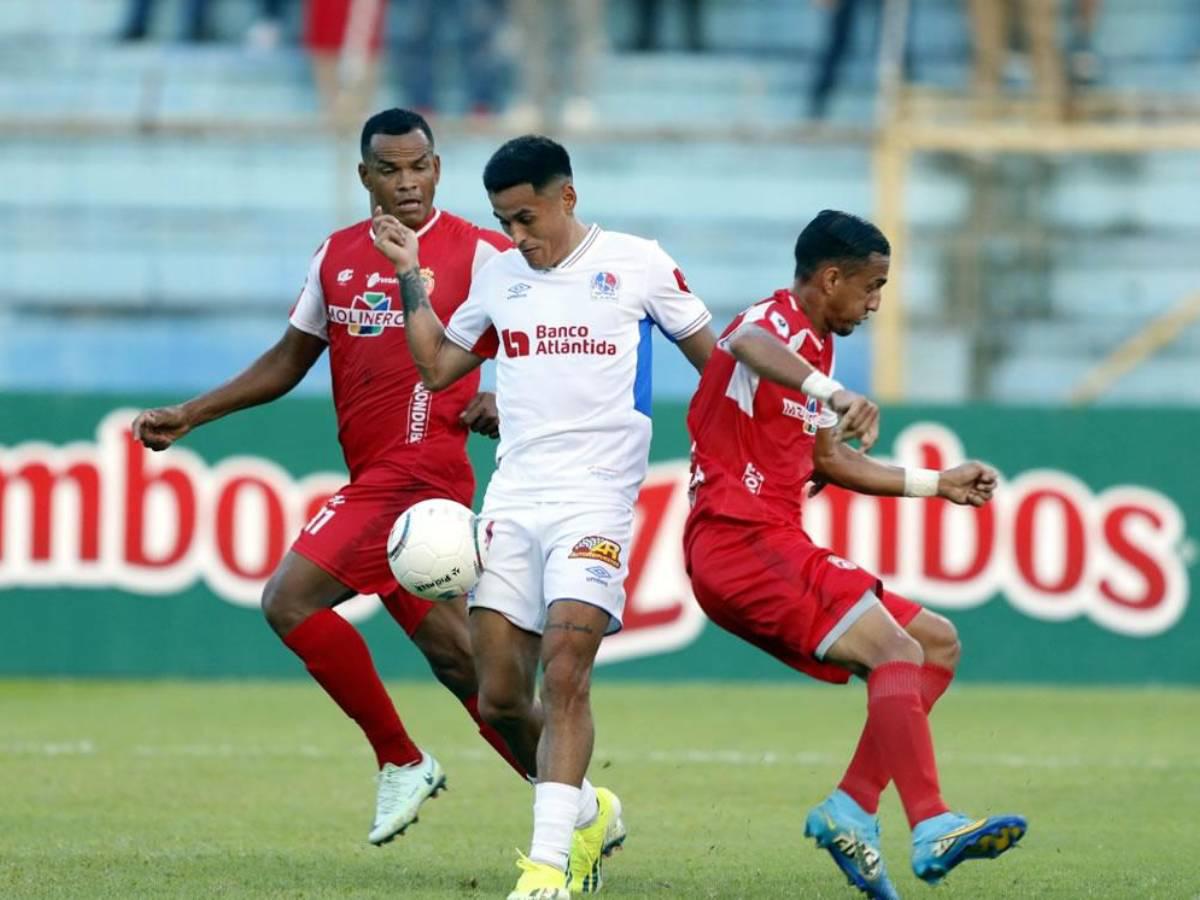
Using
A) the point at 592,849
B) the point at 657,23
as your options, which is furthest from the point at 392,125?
the point at 657,23

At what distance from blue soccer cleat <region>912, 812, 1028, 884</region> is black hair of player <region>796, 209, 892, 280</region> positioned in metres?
1.70

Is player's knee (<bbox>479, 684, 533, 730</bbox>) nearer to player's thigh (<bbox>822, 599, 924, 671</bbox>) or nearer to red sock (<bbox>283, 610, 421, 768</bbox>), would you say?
red sock (<bbox>283, 610, 421, 768</bbox>)

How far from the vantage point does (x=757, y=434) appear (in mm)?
7133

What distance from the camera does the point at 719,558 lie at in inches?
279

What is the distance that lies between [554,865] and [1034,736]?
5.98 metres

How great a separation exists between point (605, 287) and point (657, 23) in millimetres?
13479

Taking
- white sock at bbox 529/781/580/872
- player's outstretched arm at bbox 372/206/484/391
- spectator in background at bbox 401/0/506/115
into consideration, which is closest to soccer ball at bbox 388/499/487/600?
player's outstretched arm at bbox 372/206/484/391

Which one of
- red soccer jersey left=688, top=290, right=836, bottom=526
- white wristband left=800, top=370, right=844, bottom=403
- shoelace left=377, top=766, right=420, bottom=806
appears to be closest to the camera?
white wristband left=800, top=370, right=844, bottom=403

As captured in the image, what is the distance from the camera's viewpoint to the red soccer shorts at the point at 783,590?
6.90 meters

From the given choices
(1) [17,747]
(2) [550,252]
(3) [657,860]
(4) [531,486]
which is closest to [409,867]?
(3) [657,860]

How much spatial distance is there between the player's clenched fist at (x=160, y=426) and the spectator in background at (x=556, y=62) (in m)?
10.4

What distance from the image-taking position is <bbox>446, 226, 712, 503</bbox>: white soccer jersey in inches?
280

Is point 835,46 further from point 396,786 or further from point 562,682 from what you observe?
point 562,682

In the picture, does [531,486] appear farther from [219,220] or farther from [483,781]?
[219,220]
